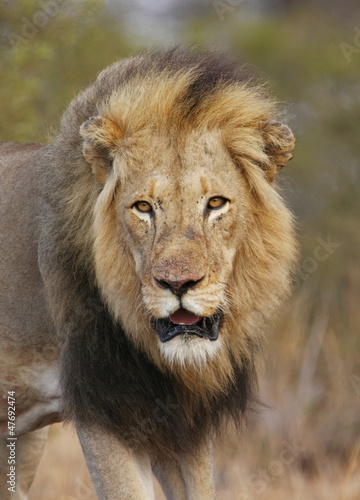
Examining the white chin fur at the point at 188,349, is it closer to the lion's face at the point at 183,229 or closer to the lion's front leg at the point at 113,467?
the lion's face at the point at 183,229

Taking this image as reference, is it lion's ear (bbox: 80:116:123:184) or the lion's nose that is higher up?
lion's ear (bbox: 80:116:123:184)

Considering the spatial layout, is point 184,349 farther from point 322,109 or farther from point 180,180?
point 322,109

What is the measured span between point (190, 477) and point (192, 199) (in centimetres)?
164

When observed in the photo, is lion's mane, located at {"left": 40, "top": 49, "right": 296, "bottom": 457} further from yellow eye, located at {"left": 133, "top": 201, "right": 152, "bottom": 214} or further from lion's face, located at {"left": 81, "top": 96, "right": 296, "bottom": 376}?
yellow eye, located at {"left": 133, "top": 201, "right": 152, "bottom": 214}

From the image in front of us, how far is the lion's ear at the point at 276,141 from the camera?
14.2ft

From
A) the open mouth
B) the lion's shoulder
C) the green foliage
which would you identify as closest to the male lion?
the open mouth

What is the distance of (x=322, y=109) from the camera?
13.8 meters

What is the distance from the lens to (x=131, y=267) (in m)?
4.23

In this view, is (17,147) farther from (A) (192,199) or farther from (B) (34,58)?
(B) (34,58)

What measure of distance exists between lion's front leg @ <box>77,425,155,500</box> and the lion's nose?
103 centimetres

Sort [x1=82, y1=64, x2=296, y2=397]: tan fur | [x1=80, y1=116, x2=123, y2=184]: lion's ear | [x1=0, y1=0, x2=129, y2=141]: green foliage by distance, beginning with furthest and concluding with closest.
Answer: [x1=0, y1=0, x2=129, y2=141]: green foliage
[x1=80, y1=116, x2=123, y2=184]: lion's ear
[x1=82, y1=64, x2=296, y2=397]: tan fur

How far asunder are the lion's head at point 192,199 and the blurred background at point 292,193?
1.97 ft

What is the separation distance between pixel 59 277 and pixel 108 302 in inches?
16.1

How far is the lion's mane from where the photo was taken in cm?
429
